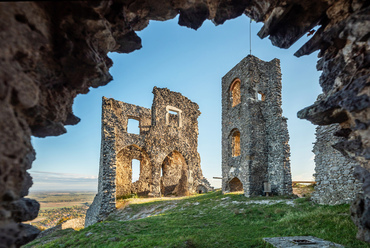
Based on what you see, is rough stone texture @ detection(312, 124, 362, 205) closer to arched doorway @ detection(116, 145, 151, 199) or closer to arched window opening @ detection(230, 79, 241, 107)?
arched window opening @ detection(230, 79, 241, 107)

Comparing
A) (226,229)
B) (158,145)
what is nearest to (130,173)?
(158,145)

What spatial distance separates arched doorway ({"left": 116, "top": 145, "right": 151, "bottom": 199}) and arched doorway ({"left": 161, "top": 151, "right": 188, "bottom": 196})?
79.3 inches

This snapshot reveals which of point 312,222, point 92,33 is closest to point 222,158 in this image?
point 312,222

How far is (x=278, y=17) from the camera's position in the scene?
368 centimetres

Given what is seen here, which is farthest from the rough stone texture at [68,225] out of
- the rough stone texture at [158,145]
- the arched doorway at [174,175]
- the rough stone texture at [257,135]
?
the rough stone texture at [257,135]

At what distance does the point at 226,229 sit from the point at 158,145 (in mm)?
12573

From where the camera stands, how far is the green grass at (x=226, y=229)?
5.12 m

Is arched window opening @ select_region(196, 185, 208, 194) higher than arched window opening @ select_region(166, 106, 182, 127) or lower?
lower

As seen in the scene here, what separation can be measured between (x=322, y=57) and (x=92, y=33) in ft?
13.4

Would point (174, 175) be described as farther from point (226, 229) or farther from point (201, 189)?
point (226, 229)

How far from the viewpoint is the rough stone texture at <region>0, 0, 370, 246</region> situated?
2059mm

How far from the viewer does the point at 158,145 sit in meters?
18.6

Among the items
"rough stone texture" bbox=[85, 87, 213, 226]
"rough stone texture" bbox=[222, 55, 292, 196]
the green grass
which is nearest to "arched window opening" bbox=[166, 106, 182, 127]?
"rough stone texture" bbox=[85, 87, 213, 226]

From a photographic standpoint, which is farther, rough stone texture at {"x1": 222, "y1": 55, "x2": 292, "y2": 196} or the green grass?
rough stone texture at {"x1": 222, "y1": 55, "x2": 292, "y2": 196}
